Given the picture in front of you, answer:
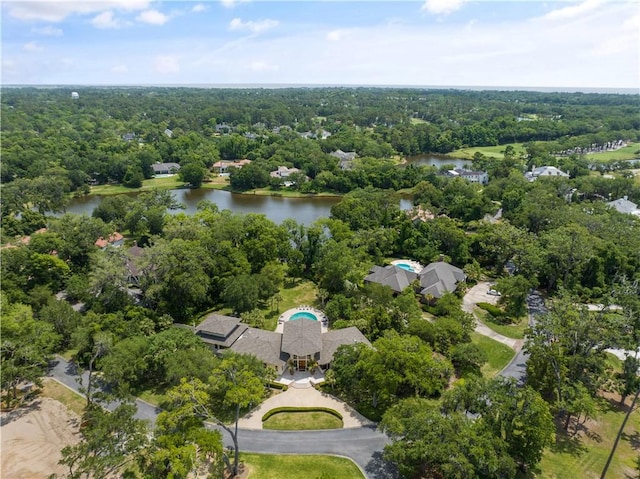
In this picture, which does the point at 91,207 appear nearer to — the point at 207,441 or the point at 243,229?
the point at 243,229

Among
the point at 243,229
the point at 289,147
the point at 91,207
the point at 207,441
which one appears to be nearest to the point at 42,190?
the point at 91,207

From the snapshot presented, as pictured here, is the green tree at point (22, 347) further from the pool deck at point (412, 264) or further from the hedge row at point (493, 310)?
the hedge row at point (493, 310)

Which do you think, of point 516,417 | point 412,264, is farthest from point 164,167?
point 516,417

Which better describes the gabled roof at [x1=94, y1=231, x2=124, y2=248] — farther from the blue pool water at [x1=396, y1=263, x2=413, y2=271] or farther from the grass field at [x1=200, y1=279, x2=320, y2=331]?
the blue pool water at [x1=396, y1=263, x2=413, y2=271]

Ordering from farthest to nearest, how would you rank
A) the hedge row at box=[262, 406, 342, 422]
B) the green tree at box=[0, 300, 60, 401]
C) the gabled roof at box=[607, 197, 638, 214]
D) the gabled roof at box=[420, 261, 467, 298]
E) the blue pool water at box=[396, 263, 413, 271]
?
the gabled roof at box=[607, 197, 638, 214], the blue pool water at box=[396, 263, 413, 271], the gabled roof at box=[420, 261, 467, 298], the green tree at box=[0, 300, 60, 401], the hedge row at box=[262, 406, 342, 422]

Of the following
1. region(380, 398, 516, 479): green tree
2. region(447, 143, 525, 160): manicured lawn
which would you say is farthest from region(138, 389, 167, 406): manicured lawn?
region(447, 143, 525, 160): manicured lawn
